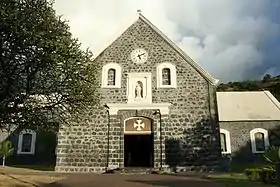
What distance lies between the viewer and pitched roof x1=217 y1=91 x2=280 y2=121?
116 feet

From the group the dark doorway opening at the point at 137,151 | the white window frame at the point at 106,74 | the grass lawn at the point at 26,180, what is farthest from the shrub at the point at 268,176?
the white window frame at the point at 106,74

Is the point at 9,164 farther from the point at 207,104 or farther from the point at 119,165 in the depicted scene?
the point at 207,104

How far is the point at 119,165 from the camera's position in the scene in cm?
2522

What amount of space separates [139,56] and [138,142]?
288 inches

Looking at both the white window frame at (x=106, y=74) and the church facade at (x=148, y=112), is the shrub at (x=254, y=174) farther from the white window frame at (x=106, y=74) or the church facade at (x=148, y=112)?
the white window frame at (x=106, y=74)

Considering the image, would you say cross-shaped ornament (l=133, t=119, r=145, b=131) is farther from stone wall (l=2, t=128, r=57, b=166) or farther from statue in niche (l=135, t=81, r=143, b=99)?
stone wall (l=2, t=128, r=57, b=166)

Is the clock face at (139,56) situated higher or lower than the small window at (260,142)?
higher

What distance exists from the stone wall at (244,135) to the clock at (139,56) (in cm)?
1229

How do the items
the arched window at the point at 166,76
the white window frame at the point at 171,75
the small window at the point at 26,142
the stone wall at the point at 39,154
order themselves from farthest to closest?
1. the small window at the point at 26,142
2. the stone wall at the point at 39,154
3. the arched window at the point at 166,76
4. the white window frame at the point at 171,75

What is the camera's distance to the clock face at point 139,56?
27641 mm

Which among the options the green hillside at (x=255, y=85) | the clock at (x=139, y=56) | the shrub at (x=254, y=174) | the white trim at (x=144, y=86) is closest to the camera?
the shrub at (x=254, y=174)

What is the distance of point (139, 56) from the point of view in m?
27.8

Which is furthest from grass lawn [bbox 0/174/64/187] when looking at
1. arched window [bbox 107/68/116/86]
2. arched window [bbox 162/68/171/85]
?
arched window [bbox 162/68/171/85]

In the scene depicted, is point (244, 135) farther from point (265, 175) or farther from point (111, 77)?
point (265, 175)
